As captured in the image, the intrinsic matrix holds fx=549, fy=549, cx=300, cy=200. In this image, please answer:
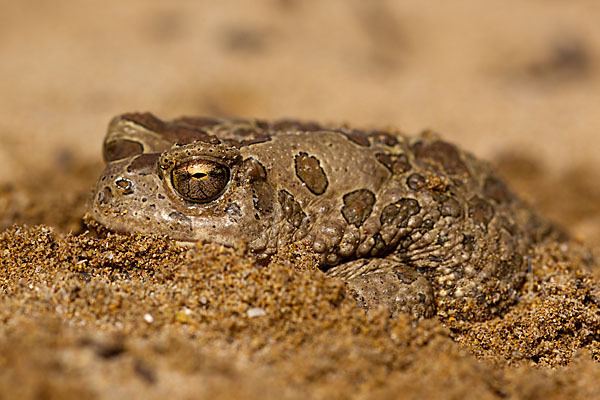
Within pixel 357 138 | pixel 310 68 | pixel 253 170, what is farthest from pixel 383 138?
pixel 310 68

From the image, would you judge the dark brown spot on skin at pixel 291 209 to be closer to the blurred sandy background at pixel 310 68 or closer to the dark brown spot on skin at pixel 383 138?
the dark brown spot on skin at pixel 383 138

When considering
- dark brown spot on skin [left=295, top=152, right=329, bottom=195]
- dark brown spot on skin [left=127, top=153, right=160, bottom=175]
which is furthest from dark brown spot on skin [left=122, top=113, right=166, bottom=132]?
dark brown spot on skin [left=295, top=152, right=329, bottom=195]

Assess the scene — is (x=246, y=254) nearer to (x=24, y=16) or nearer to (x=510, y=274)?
(x=510, y=274)

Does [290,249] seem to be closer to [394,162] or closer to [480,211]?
[394,162]

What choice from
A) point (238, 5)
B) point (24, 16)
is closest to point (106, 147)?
point (238, 5)

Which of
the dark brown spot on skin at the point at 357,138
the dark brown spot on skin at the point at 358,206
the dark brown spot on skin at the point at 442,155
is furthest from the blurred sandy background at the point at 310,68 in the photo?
the dark brown spot on skin at the point at 358,206

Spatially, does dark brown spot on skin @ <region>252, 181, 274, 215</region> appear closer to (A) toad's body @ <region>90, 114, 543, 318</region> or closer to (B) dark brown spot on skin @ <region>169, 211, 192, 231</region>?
(A) toad's body @ <region>90, 114, 543, 318</region>
